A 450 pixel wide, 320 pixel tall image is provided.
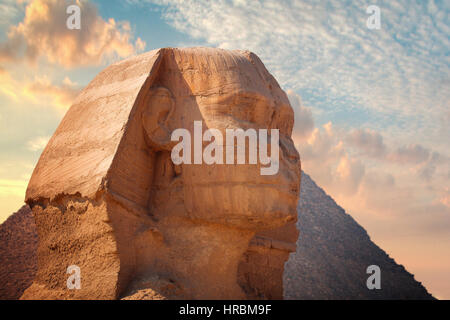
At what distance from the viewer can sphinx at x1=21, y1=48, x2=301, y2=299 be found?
12.2ft

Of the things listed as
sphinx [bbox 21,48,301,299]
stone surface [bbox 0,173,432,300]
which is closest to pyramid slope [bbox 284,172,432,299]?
stone surface [bbox 0,173,432,300]

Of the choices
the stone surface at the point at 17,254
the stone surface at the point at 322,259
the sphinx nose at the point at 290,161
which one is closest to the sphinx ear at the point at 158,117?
the sphinx nose at the point at 290,161

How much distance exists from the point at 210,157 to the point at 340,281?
28.7 m

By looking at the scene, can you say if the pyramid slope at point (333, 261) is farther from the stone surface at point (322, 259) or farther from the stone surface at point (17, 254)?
the stone surface at point (17, 254)

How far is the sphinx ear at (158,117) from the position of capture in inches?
159

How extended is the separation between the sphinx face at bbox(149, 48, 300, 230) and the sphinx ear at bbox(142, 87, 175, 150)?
0.05m

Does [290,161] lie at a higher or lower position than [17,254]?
lower

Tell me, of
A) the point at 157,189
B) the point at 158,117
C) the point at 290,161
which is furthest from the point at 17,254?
the point at 290,161

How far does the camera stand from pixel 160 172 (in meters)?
4.19

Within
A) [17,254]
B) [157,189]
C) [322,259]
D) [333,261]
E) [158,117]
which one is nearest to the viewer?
[158,117]

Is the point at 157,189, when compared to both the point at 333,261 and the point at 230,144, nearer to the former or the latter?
the point at 230,144

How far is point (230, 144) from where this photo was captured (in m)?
3.84

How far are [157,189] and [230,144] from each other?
0.73 metres

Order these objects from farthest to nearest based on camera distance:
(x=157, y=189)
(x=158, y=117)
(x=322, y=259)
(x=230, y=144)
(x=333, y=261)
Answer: (x=333, y=261)
(x=322, y=259)
(x=157, y=189)
(x=158, y=117)
(x=230, y=144)
